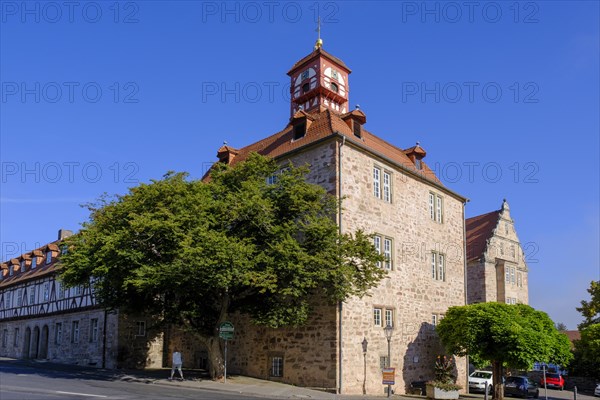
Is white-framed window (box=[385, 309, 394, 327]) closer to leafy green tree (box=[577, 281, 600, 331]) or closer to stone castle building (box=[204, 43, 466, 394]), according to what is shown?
stone castle building (box=[204, 43, 466, 394])

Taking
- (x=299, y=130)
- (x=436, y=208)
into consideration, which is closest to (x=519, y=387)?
(x=436, y=208)

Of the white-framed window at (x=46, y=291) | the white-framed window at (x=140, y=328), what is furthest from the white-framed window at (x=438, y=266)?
Answer: the white-framed window at (x=46, y=291)

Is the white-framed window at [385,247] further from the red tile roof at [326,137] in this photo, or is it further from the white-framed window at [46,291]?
the white-framed window at [46,291]

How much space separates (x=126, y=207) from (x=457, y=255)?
1907 centimetres

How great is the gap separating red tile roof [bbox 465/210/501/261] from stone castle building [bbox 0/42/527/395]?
16737 millimetres

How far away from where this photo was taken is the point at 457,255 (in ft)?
105

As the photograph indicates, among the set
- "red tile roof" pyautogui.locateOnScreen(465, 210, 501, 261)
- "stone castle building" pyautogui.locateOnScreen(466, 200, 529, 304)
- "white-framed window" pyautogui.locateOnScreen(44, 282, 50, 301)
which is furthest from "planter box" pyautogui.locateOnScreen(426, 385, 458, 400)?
"white-framed window" pyautogui.locateOnScreen(44, 282, 50, 301)

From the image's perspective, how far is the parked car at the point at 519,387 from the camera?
31094mm

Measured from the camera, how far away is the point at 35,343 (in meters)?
41.3

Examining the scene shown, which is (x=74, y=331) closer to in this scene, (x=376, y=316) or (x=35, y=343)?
(x=35, y=343)

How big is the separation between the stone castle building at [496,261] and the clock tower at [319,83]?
21095 mm

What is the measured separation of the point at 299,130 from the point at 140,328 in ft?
50.5

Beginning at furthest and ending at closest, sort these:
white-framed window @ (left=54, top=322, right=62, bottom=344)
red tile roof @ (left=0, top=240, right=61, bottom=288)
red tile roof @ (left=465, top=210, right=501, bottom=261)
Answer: red tile roof @ (left=465, top=210, right=501, bottom=261) < red tile roof @ (left=0, top=240, right=61, bottom=288) < white-framed window @ (left=54, top=322, right=62, bottom=344)

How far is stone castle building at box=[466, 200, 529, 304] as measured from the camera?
1859 inches
